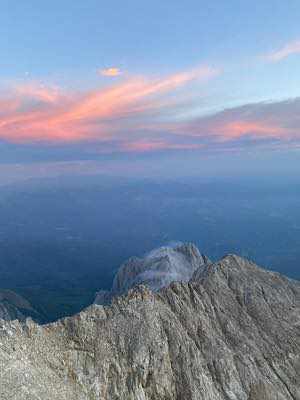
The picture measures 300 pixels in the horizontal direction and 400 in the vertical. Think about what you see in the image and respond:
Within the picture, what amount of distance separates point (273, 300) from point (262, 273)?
10.5m

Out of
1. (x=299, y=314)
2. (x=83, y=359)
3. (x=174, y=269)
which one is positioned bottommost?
(x=174, y=269)

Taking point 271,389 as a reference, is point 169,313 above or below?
above

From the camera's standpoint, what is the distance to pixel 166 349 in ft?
252

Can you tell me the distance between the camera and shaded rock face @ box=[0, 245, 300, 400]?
6481 cm

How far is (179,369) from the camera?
247ft

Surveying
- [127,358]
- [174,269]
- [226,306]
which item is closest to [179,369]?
[127,358]

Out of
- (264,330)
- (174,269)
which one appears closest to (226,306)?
(264,330)

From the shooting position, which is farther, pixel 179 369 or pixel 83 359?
pixel 179 369

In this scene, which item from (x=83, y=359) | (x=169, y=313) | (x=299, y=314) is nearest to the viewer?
(x=83, y=359)

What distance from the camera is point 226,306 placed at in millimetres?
94625

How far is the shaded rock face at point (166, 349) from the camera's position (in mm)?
64812

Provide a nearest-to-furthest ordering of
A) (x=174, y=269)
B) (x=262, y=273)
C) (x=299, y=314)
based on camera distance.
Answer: (x=299, y=314), (x=262, y=273), (x=174, y=269)

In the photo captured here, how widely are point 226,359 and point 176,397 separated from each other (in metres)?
12.1

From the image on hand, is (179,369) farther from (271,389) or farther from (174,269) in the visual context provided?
(174,269)
